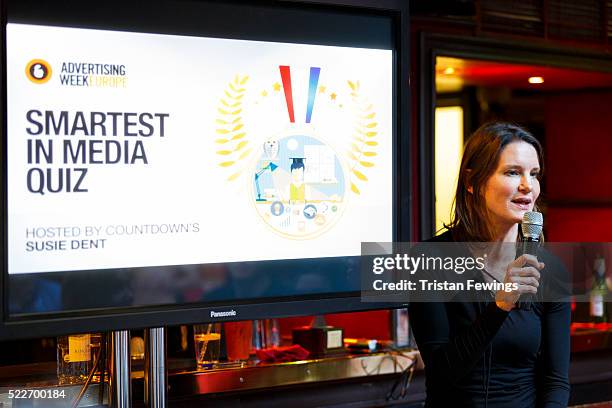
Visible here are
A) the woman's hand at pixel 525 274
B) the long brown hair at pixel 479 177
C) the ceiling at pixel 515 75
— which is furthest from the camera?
the ceiling at pixel 515 75

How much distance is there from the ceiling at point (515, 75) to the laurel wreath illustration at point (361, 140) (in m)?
1.89

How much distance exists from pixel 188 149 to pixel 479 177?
718 millimetres

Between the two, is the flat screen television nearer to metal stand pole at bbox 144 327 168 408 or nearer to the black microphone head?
metal stand pole at bbox 144 327 168 408

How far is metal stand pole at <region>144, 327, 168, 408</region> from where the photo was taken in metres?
2.38

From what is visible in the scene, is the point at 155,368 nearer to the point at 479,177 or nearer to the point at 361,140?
the point at 361,140

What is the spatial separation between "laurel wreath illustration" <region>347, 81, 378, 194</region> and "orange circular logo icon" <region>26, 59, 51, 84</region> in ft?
2.68

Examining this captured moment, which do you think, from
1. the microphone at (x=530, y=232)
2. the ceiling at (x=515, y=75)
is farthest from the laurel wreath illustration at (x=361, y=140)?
the ceiling at (x=515, y=75)

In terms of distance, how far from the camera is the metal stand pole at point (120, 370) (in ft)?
7.72

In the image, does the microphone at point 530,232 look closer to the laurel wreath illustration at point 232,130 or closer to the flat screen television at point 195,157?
A: the flat screen television at point 195,157

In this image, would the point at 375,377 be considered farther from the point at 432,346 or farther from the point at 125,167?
the point at 125,167

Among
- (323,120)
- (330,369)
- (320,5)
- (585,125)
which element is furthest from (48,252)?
(585,125)

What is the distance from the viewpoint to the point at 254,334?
387cm

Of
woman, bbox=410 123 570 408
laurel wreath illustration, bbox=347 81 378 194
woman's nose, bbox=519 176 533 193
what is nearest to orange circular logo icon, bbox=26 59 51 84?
laurel wreath illustration, bbox=347 81 378 194

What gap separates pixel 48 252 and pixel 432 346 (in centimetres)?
91
